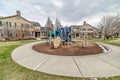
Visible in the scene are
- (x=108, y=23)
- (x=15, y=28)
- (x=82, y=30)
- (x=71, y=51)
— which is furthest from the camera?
(x=82, y=30)

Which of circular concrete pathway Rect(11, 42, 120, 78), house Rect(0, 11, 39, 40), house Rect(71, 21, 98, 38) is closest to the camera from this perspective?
circular concrete pathway Rect(11, 42, 120, 78)

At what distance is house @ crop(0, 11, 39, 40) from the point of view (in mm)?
24962

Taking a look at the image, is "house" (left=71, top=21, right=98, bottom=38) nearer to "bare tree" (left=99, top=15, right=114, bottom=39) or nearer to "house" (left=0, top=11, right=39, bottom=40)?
"bare tree" (left=99, top=15, right=114, bottom=39)

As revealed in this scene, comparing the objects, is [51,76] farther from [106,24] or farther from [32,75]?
[106,24]

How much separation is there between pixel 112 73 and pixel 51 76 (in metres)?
2.92

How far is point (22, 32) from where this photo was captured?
28359mm

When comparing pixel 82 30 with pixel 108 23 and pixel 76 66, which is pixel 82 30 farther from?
pixel 76 66

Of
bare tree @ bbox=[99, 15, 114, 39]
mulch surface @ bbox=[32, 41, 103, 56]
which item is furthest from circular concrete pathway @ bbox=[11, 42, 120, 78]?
bare tree @ bbox=[99, 15, 114, 39]

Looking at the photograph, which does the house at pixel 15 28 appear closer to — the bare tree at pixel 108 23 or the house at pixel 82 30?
the house at pixel 82 30

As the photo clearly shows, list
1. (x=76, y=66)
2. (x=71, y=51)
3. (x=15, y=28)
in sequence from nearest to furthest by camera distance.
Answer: (x=76, y=66) → (x=71, y=51) → (x=15, y=28)

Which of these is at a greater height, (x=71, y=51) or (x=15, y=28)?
(x=15, y=28)

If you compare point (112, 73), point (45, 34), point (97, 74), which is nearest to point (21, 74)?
point (97, 74)

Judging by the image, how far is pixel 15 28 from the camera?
2734 cm

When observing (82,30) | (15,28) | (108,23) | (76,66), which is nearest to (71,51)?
(76,66)
